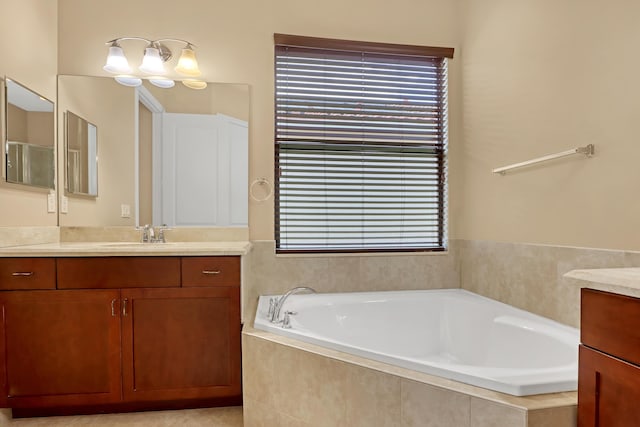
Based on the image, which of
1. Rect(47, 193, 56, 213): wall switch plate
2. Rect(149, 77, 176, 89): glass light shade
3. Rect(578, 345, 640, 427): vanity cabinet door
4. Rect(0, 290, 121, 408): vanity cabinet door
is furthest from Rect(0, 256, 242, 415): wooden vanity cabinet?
Rect(578, 345, 640, 427): vanity cabinet door

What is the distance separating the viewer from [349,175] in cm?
247

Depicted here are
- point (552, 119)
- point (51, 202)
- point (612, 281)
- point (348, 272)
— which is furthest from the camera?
point (348, 272)

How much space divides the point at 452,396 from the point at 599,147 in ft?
3.91

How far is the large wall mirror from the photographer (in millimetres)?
2275

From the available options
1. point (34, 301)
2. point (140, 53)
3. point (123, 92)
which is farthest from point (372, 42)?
point (34, 301)

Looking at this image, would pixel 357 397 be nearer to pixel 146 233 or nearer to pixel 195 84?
pixel 146 233

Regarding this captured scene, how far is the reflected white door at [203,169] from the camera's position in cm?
230

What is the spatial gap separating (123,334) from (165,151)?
114 cm

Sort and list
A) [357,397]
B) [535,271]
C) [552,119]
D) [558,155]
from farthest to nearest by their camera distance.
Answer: [535,271], [552,119], [558,155], [357,397]

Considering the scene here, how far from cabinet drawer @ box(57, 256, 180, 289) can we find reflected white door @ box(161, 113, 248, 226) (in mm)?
553

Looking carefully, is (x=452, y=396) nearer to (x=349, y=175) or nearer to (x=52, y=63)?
(x=349, y=175)

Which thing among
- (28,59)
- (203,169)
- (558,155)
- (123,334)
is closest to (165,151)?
(203,169)

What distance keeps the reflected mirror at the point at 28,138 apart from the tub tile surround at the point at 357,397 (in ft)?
5.04

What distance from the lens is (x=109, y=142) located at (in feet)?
7.50
